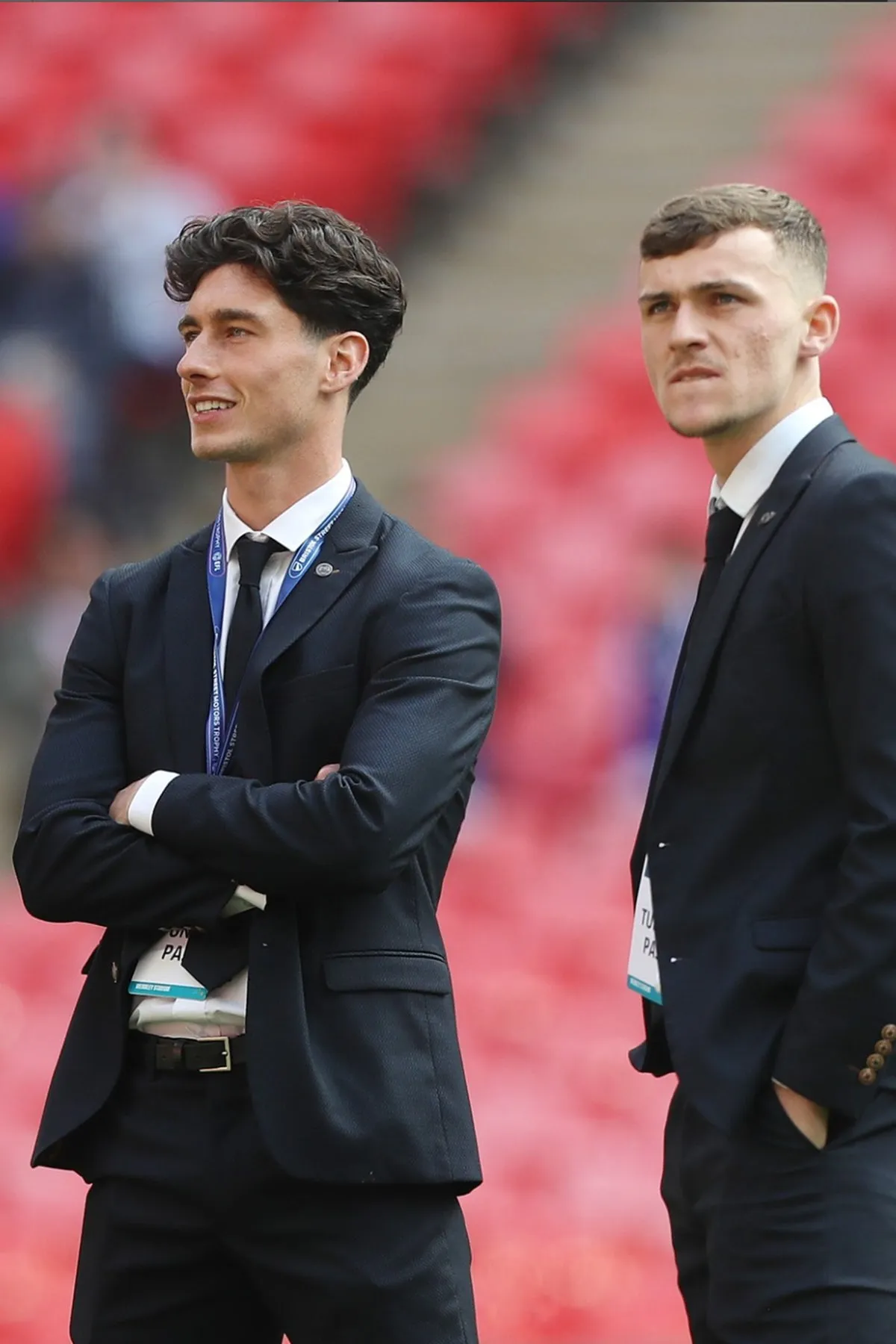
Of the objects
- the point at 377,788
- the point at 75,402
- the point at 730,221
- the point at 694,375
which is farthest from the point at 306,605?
the point at 75,402

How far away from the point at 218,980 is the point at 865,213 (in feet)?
21.9

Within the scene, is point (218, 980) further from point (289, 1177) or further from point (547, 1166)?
point (547, 1166)

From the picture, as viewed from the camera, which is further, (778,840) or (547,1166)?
(547,1166)

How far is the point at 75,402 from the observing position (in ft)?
23.5

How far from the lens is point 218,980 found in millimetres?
2229

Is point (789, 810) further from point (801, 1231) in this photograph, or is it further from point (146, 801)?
point (146, 801)

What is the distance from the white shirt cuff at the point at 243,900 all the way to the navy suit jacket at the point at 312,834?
0.5 inches

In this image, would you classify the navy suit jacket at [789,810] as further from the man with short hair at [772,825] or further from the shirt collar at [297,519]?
the shirt collar at [297,519]

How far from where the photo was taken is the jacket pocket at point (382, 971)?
2.24m

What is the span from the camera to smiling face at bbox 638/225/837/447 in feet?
7.64

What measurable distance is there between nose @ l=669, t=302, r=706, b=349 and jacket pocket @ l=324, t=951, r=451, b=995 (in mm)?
762

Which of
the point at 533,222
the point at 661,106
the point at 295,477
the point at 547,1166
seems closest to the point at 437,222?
the point at 533,222

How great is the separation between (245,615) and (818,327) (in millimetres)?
758

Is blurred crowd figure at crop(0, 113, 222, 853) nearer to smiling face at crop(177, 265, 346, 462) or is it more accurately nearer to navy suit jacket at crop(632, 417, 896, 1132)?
smiling face at crop(177, 265, 346, 462)
